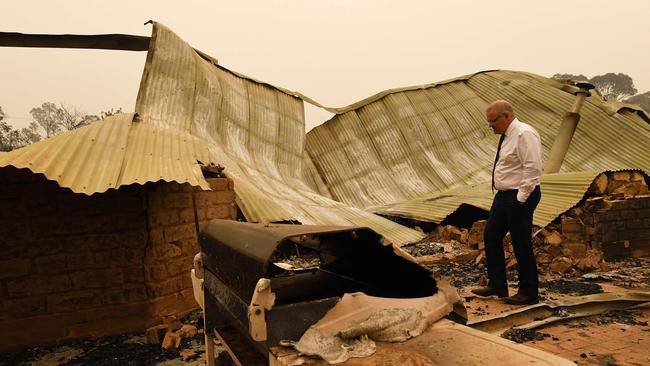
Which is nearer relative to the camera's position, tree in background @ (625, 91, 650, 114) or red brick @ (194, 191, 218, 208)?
red brick @ (194, 191, 218, 208)

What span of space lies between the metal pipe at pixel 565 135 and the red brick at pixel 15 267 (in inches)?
446

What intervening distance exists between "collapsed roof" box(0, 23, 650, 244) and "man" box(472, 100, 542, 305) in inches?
107

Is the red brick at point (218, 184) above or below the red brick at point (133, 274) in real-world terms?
above

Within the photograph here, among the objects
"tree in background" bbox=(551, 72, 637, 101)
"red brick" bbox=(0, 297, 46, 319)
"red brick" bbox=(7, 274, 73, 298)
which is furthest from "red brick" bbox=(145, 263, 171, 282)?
"tree in background" bbox=(551, 72, 637, 101)

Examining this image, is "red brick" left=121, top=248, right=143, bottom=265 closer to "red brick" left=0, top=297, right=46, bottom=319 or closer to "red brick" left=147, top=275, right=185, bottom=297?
"red brick" left=147, top=275, right=185, bottom=297

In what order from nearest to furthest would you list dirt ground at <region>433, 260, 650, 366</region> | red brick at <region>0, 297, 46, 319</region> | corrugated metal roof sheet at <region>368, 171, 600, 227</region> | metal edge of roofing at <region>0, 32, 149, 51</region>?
dirt ground at <region>433, 260, 650, 366</region>
red brick at <region>0, 297, 46, 319</region>
corrugated metal roof sheet at <region>368, 171, 600, 227</region>
metal edge of roofing at <region>0, 32, 149, 51</region>

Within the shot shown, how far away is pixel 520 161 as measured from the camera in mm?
3621

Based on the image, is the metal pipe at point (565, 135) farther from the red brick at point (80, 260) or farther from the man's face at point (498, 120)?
the red brick at point (80, 260)

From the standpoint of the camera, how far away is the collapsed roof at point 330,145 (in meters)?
4.00

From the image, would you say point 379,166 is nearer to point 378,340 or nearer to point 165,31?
point 165,31

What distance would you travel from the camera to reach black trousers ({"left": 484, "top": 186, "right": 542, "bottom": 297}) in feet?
11.9

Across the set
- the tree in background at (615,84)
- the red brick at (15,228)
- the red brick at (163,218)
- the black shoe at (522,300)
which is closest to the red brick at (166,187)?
the red brick at (163,218)

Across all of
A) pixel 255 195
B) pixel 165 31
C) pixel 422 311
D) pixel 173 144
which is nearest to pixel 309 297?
pixel 422 311

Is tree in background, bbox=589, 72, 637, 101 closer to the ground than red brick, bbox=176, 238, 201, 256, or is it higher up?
higher up
